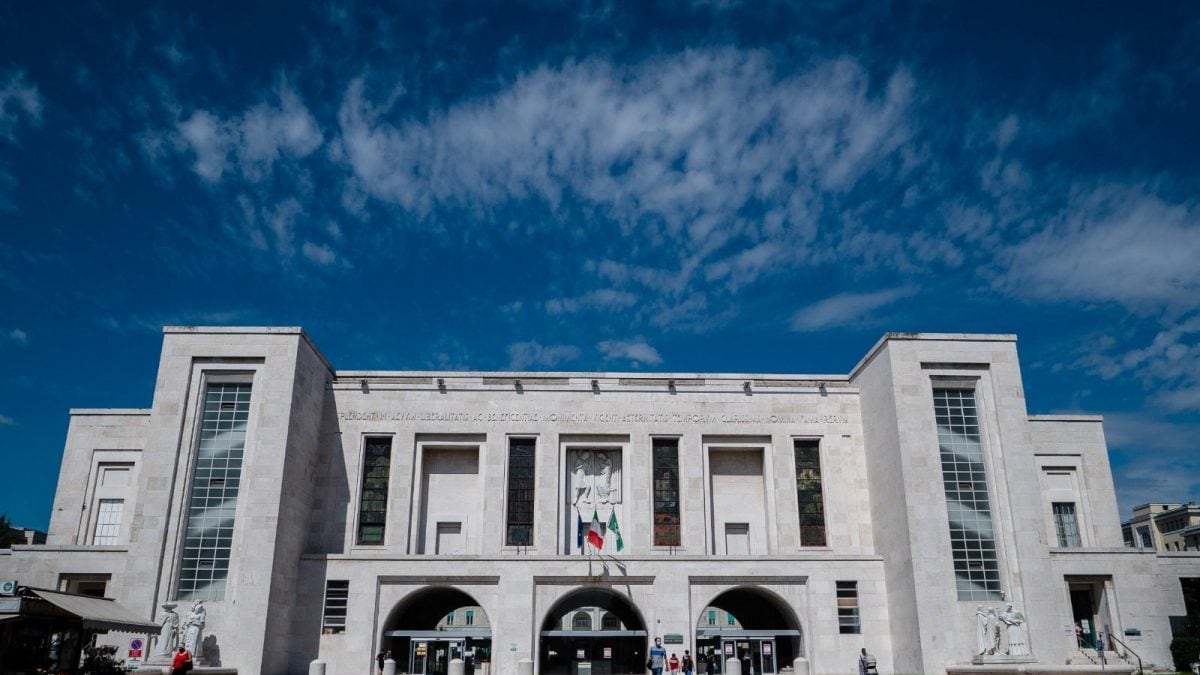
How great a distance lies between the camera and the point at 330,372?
38406 millimetres

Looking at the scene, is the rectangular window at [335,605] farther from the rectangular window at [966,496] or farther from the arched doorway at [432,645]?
the rectangular window at [966,496]

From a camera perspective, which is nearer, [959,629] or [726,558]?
[959,629]

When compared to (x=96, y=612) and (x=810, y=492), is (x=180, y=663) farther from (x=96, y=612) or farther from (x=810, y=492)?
(x=810, y=492)

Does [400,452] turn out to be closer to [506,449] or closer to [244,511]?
[506,449]

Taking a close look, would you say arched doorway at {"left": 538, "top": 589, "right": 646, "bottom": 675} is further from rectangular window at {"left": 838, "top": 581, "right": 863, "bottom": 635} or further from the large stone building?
rectangular window at {"left": 838, "top": 581, "right": 863, "bottom": 635}

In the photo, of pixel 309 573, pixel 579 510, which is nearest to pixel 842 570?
pixel 579 510

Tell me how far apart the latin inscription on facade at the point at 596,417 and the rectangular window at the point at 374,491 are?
114 centimetres

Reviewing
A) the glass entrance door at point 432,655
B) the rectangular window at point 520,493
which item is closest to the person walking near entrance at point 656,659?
the rectangular window at point 520,493

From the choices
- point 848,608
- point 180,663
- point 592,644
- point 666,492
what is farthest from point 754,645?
point 180,663

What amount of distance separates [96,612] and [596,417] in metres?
20.8

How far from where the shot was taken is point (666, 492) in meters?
37.3

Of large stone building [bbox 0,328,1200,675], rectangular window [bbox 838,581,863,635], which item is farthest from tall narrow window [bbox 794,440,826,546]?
rectangular window [bbox 838,581,863,635]

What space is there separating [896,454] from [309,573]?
22480mm

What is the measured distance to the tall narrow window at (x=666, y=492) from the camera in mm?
36688
